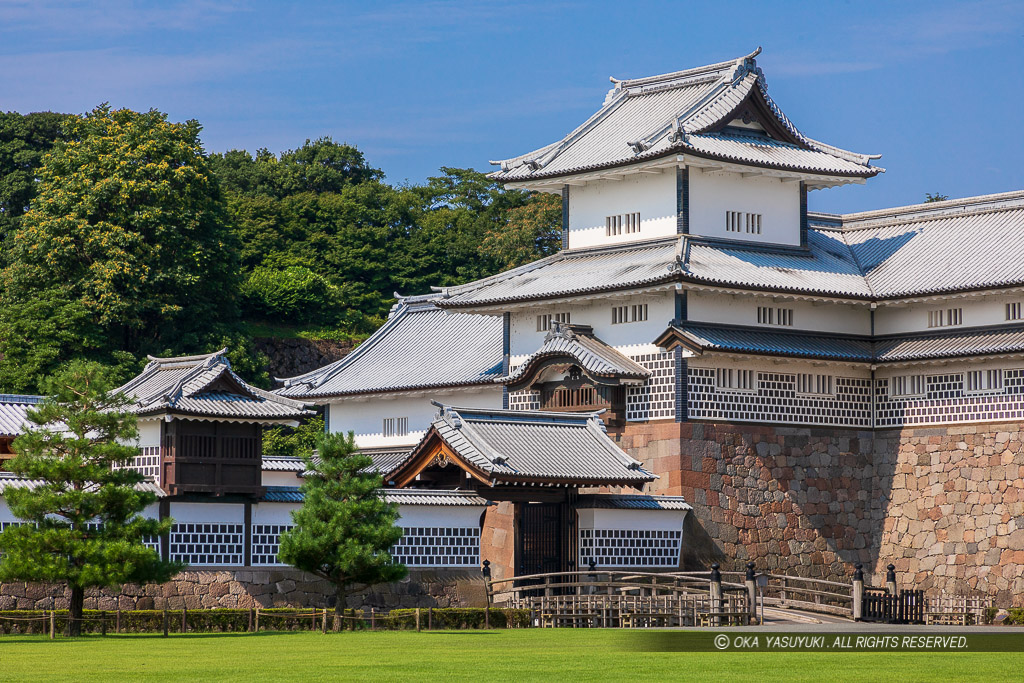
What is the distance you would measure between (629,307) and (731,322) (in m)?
2.72

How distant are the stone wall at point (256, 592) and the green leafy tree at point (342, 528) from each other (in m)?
2.84

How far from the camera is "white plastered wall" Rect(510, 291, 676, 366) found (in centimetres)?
4325

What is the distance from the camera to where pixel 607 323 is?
44.8 meters

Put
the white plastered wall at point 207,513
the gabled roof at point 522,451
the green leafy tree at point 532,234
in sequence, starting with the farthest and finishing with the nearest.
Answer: the green leafy tree at point 532,234 → the gabled roof at point 522,451 → the white plastered wall at point 207,513

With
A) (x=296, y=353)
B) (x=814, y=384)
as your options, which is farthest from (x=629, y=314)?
(x=296, y=353)

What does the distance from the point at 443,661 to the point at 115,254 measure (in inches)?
1554

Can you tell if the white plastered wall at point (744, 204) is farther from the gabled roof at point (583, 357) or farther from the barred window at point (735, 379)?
the barred window at point (735, 379)

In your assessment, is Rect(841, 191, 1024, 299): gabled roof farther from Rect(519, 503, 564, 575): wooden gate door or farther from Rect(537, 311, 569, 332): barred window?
Rect(519, 503, 564, 575): wooden gate door

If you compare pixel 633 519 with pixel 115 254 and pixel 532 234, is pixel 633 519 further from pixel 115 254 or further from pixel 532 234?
pixel 532 234

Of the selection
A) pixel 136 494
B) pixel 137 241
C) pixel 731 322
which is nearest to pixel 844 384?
pixel 731 322

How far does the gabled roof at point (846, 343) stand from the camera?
41812mm

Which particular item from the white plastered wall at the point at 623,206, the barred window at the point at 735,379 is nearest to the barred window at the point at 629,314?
the white plastered wall at the point at 623,206

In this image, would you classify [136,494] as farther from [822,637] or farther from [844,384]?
[844,384]

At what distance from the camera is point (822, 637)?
93.6 ft
